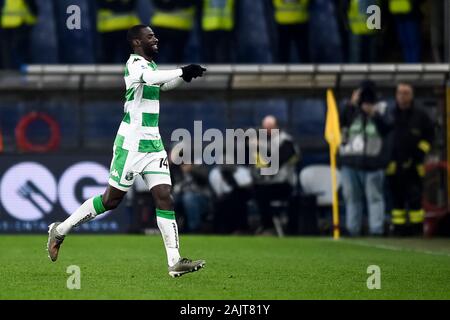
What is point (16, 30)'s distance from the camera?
21328 mm

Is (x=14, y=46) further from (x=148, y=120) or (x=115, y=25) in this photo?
(x=148, y=120)

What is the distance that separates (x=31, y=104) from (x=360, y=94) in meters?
5.20

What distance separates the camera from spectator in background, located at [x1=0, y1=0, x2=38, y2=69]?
21188 mm

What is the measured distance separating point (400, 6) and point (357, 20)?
740 mm

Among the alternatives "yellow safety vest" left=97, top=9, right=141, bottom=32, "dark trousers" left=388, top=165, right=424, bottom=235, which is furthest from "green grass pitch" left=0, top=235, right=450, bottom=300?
"yellow safety vest" left=97, top=9, right=141, bottom=32

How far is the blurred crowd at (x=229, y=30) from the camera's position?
69.5 ft

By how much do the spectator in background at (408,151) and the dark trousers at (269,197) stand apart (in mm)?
1626

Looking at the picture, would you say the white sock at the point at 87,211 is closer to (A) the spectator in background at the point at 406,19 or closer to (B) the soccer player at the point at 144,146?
(B) the soccer player at the point at 144,146

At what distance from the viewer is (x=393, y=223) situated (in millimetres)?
19938

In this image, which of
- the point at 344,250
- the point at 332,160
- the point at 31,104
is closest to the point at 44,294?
the point at 344,250

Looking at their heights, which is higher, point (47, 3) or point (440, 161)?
point (47, 3)

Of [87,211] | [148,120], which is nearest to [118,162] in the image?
[148,120]

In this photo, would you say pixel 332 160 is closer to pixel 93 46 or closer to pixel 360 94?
pixel 360 94

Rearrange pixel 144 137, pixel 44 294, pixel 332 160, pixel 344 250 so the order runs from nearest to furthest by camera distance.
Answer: pixel 44 294, pixel 144 137, pixel 344 250, pixel 332 160
